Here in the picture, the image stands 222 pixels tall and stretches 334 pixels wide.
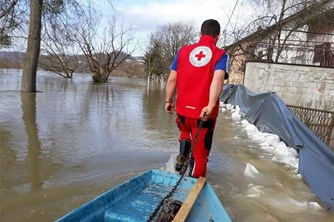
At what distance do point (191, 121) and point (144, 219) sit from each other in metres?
1.24

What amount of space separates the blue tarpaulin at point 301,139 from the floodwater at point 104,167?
0.59 ft

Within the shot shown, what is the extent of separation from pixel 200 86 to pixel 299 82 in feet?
39.0

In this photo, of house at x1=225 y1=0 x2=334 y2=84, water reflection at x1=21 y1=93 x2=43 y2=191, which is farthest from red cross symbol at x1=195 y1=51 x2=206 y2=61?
house at x1=225 y1=0 x2=334 y2=84

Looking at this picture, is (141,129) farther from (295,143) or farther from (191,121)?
(191,121)

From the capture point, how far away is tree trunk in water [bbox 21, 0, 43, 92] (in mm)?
12633

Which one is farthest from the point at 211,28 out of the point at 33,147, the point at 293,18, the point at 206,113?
the point at 293,18

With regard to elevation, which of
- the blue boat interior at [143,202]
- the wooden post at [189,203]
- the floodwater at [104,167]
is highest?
the wooden post at [189,203]

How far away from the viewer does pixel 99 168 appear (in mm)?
4145

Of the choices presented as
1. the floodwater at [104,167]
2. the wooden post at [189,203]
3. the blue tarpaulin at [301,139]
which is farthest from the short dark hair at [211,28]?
the blue tarpaulin at [301,139]

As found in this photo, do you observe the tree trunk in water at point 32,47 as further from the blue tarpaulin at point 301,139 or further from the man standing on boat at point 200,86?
the man standing on boat at point 200,86

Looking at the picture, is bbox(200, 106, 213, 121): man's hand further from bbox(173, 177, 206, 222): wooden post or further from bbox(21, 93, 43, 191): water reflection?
bbox(21, 93, 43, 191): water reflection

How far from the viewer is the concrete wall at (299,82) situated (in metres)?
13.4

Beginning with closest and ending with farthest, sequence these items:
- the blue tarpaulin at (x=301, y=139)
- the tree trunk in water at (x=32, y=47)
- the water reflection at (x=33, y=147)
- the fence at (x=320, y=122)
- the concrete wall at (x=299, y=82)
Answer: the water reflection at (x=33, y=147) → the blue tarpaulin at (x=301, y=139) → the fence at (x=320, y=122) → the tree trunk in water at (x=32, y=47) → the concrete wall at (x=299, y=82)

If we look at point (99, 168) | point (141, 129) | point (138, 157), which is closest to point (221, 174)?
point (138, 157)
